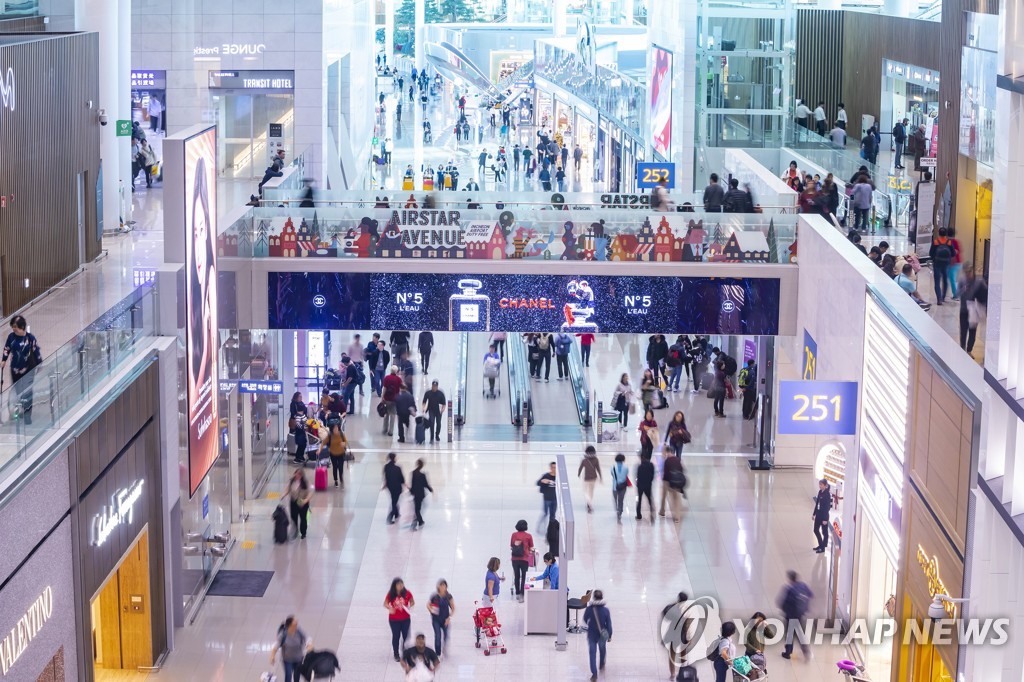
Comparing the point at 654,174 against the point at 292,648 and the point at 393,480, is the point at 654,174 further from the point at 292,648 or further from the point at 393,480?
the point at 292,648

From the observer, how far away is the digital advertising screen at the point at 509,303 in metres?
21.3

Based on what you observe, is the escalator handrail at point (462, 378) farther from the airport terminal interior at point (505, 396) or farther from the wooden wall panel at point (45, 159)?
the wooden wall panel at point (45, 159)

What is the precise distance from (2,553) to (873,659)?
8719 millimetres

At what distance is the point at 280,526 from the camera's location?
18469 millimetres

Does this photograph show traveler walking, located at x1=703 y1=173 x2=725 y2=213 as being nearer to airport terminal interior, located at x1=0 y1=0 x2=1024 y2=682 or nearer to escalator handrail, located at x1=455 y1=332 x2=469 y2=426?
airport terminal interior, located at x1=0 y1=0 x2=1024 y2=682

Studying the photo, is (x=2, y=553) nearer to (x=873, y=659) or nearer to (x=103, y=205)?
(x=873, y=659)

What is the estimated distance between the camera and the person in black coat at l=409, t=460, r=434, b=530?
19.1m

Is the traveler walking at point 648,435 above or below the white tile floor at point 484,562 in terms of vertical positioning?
above

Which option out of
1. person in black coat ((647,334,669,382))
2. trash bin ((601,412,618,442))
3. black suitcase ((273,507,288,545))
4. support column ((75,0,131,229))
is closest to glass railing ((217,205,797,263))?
trash bin ((601,412,618,442))

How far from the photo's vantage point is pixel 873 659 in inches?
585

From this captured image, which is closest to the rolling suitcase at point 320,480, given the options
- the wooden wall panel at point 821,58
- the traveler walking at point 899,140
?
the traveler walking at point 899,140

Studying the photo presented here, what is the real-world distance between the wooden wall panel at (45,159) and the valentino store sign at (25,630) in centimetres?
981

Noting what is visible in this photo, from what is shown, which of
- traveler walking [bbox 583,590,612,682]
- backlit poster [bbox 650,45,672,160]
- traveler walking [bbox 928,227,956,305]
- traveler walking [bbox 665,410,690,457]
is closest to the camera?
traveler walking [bbox 583,590,612,682]

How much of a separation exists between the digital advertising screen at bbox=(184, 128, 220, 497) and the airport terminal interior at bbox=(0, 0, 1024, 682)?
0.08 metres
